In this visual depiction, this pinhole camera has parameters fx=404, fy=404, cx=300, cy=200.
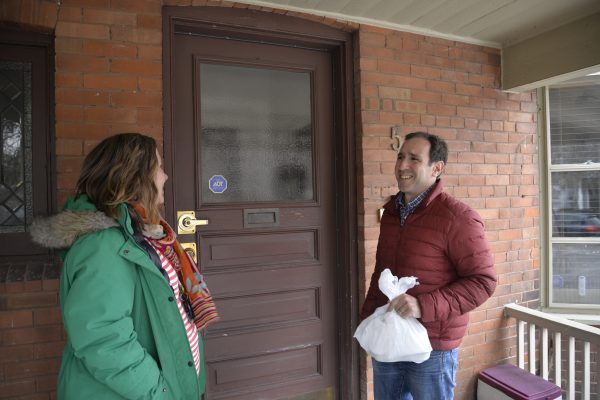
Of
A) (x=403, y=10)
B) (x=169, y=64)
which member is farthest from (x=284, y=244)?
(x=403, y=10)

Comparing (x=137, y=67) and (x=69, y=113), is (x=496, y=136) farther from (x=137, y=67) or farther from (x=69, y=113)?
(x=69, y=113)

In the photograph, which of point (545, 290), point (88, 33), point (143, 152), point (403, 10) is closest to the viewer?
point (143, 152)

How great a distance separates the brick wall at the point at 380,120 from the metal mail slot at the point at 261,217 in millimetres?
593

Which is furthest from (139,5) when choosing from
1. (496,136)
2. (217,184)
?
(496,136)

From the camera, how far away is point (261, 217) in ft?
8.79

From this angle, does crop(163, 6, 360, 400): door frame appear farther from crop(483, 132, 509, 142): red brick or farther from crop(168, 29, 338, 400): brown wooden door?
crop(483, 132, 509, 142): red brick

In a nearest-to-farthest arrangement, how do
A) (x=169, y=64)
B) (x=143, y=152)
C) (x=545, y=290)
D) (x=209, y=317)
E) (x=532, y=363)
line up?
(x=143, y=152) < (x=209, y=317) < (x=169, y=64) < (x=532, y=363) < (x=545, y=290)

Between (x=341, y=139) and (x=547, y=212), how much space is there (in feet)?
6.45

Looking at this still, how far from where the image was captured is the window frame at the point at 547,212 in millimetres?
3385

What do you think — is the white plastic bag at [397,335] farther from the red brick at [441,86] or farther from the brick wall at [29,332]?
the red brick at [441,86]

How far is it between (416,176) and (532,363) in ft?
7.45

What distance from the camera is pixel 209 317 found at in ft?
5.30

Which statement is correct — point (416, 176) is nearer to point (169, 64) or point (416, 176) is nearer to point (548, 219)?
point (169, 64)

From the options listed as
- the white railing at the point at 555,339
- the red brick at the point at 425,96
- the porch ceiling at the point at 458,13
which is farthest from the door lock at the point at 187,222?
the white railing at the point at 555,339
